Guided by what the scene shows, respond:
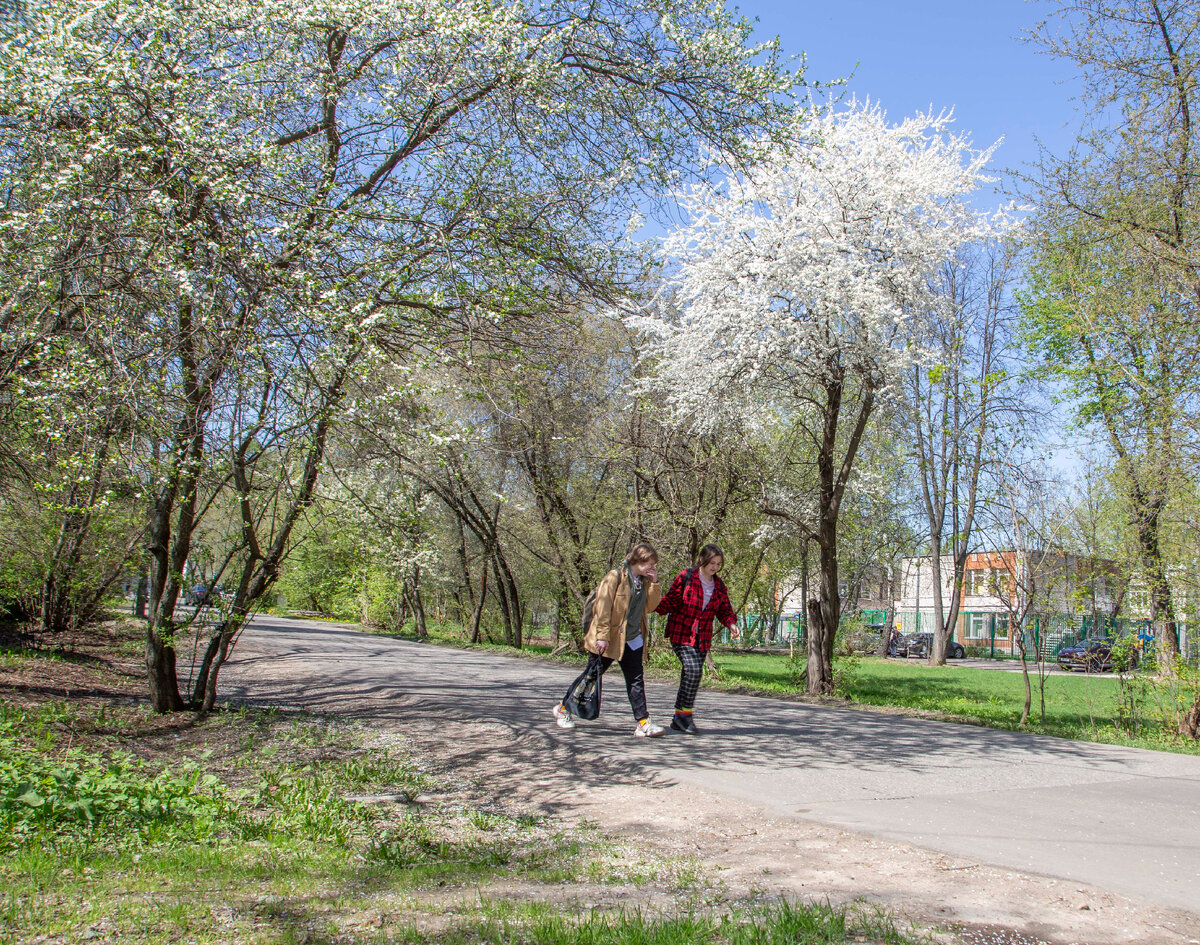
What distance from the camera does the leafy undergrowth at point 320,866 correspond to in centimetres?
320

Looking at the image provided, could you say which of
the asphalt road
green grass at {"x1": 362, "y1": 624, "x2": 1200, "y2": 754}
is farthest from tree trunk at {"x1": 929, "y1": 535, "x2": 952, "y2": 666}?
the asphalt road

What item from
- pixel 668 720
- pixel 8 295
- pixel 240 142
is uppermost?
pixel 240 142

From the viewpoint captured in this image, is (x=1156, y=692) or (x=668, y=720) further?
(x=1156, y=692)

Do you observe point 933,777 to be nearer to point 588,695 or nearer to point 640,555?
point 640,555

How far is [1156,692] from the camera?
11148mm

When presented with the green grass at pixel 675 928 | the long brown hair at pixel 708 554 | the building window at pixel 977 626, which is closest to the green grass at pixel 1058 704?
the long brown hair at pixel 708 554

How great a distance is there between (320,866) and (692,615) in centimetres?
453

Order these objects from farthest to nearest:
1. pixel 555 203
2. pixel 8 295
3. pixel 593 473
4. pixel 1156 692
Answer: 1. pixel 593 473
2. pixel 1156 692
3. pixel 555 203
4. pixel 8 295

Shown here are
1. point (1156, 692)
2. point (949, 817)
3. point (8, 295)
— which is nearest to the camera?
point (949, 817)

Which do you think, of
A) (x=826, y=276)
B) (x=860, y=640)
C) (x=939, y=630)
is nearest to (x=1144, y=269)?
(x=826, y=276)

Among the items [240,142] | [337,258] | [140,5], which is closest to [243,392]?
[337,258]

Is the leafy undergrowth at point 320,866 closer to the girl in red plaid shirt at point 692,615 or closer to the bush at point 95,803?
the bush at point 95,803

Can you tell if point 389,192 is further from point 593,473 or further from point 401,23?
point 593,473

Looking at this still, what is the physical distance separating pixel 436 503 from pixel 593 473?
10.3m
